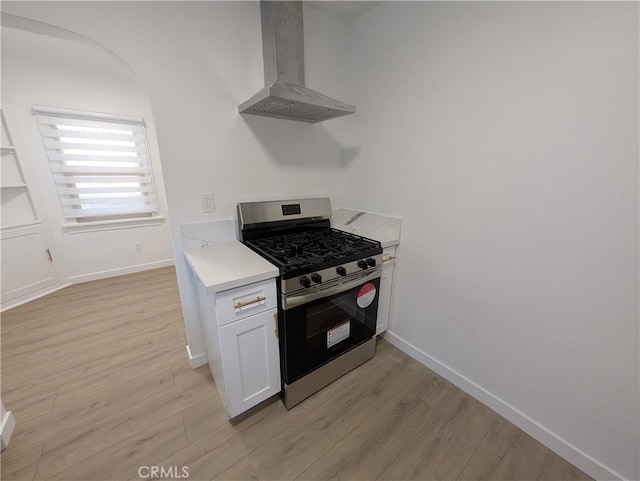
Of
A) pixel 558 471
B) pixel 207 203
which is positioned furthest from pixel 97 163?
pixel 558 471

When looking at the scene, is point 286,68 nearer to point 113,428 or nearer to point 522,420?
point 113,428

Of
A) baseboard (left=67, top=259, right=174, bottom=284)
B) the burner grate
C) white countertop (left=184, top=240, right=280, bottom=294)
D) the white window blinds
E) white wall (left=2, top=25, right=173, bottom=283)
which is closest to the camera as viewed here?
white countertop (left=184, top=240, right=280, bottom=294)

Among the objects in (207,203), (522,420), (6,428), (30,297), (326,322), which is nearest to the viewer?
(6,428)

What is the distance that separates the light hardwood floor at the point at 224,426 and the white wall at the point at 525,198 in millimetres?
284

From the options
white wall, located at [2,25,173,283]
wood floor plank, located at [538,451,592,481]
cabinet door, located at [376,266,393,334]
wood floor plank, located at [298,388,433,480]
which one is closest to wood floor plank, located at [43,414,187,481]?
wood floor plank, located at [298,388,433,480]

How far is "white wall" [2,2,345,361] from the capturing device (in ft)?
4.05

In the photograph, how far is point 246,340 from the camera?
4.10 feet

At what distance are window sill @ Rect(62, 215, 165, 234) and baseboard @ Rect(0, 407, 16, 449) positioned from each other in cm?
243

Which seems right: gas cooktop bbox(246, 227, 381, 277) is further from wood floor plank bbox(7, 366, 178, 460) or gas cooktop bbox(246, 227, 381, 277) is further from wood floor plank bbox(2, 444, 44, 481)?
wood floor plank bbox(2, 444, 44, 481)

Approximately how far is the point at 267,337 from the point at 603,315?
1.56m

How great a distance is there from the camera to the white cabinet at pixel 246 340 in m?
1.16

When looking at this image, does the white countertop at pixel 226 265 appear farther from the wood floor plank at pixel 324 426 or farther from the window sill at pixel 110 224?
the window sill at pixel 110 224

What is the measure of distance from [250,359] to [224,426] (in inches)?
18.3

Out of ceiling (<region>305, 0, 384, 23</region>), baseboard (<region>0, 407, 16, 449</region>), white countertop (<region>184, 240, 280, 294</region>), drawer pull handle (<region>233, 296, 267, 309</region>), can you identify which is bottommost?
baseboard (<region>0, 407, 16, 449</region>)
